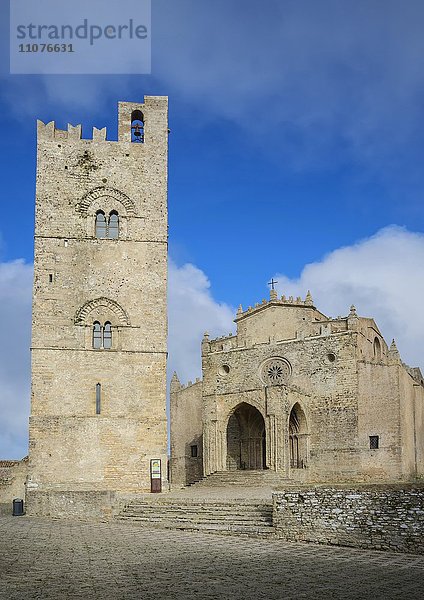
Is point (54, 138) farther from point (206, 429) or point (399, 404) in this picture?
point (399, 404)

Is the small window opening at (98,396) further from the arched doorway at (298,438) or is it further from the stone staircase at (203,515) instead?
the arched doorway at (298,438)

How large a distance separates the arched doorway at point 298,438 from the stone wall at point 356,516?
63.6 ft

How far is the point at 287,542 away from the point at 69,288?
16.0 m

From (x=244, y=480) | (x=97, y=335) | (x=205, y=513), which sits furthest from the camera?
(x=244, y=480)

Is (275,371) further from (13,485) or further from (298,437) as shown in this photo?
(13,485)

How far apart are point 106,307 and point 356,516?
636 inches

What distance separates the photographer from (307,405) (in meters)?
38.1

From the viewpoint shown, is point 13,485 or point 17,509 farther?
point 13,485

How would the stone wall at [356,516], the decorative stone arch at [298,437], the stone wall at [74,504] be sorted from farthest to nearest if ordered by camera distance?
1. the decorative stone arch at [298,437]
2. the stone wall at [74,504]
3. the stone wall at [356,516]

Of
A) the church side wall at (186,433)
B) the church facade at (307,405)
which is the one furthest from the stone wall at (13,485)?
the church side wall at (186,433)

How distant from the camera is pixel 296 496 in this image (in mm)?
18312

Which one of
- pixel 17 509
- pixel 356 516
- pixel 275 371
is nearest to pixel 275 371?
pixel 275 371

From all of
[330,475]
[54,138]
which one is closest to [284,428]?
[330,475]

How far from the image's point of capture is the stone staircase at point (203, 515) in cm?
1972
